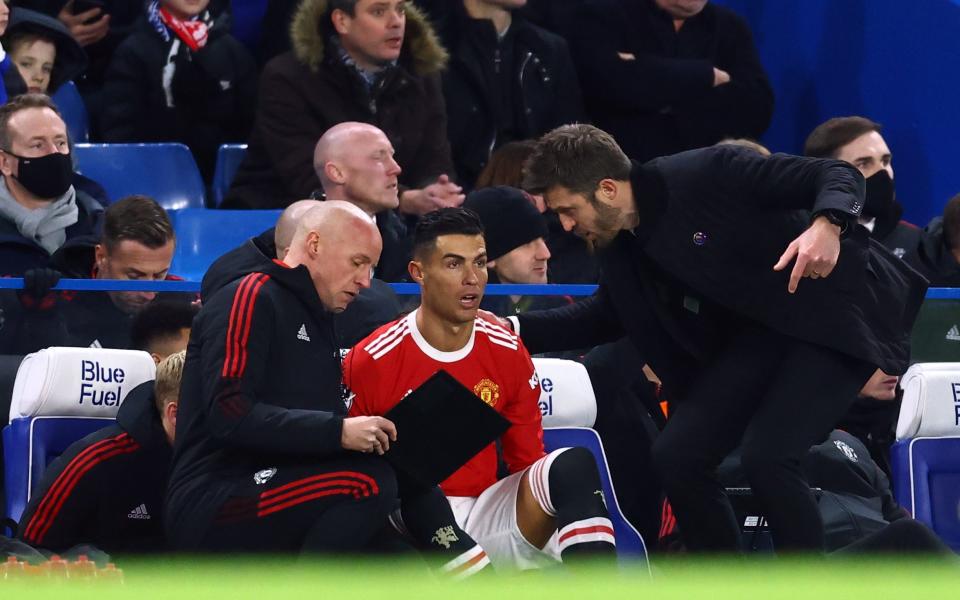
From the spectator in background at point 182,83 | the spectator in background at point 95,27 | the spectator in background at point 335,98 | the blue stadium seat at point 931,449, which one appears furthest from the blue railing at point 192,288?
the spectator in background at point 95,27

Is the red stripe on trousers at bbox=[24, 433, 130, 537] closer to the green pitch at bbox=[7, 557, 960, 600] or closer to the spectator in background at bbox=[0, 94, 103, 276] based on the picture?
the spectator in background at bbox=[0, 94, 103, 276]

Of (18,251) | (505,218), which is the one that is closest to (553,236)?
(505,218)

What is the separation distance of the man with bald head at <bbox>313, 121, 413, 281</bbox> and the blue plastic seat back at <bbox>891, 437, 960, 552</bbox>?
6.86 feet

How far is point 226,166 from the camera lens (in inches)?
309

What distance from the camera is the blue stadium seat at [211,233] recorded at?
7.07 meters

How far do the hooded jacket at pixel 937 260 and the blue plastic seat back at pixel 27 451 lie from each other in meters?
3.65

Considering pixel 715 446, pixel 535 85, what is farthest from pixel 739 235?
pixel 535 85

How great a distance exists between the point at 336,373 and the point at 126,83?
3605 millimetres

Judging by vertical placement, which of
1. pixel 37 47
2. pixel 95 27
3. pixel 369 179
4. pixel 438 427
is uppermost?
pixel 95 27

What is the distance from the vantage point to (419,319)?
4848 mm

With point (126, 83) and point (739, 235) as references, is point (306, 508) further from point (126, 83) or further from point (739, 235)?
point (126, 83)

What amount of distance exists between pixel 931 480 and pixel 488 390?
5.69 ft

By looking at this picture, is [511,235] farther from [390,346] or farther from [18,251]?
[18,251]

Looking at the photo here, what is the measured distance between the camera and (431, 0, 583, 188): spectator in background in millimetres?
7871
